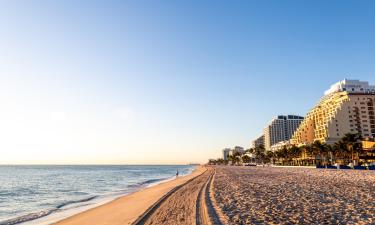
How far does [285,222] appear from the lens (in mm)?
11570

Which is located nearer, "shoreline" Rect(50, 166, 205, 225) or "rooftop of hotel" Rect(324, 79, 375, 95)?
"shoreline" Rect(50, 166, 205, 225)

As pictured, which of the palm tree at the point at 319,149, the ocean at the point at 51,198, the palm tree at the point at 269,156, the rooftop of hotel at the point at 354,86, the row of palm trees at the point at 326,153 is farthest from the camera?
the rooftop of hotel at the point at 354,86

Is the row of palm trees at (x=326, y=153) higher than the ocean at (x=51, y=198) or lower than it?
higher

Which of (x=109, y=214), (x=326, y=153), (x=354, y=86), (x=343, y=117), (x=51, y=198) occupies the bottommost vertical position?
(x=51, y=198)

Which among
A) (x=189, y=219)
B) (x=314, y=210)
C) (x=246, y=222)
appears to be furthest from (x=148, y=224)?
(x=314, y=210)

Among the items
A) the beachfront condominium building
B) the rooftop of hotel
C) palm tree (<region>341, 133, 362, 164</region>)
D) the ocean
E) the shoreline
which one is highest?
the rooftop of hotel

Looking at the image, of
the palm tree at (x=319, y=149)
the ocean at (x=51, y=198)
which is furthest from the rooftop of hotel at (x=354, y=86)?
the ocean at (x=51, y=198)

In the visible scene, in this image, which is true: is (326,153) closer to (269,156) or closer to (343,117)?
(343,117)

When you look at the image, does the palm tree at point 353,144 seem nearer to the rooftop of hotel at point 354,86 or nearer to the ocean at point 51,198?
the ocean at point 51,198

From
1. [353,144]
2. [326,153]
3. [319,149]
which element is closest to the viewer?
[353,144]

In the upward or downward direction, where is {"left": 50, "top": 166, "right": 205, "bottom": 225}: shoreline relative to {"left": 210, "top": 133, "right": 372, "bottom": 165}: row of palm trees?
downward

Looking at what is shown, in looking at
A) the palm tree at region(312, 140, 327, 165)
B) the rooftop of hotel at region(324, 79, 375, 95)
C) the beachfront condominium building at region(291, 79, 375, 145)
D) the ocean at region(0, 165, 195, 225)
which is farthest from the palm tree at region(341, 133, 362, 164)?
the rooftop of hotel at region(324, 79, 375, 95)

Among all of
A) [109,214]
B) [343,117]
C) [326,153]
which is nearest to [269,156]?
[343,117]

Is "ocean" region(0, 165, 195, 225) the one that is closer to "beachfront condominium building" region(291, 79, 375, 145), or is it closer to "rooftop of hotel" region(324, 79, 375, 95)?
"beachfront condominium building" region(291, 79, 375, 145)
